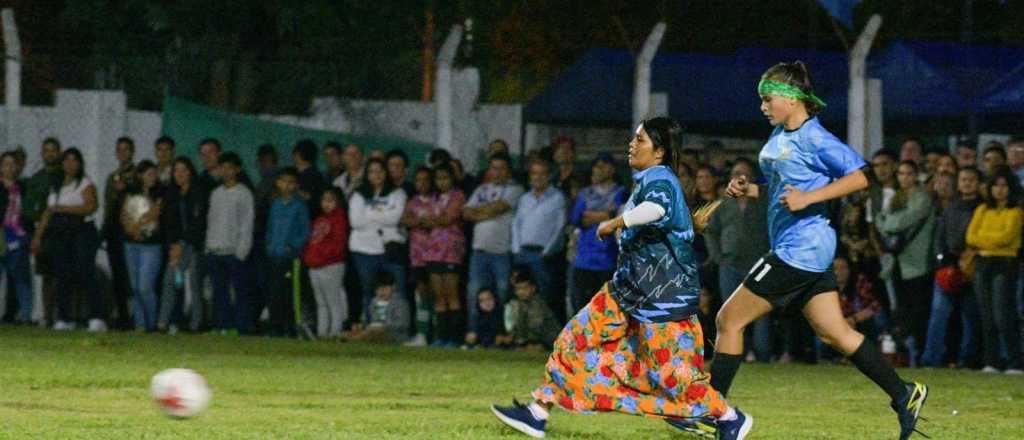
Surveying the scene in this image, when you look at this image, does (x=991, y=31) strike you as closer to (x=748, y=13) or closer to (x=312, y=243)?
(x=748, y=13)

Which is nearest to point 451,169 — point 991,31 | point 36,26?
point 991,31

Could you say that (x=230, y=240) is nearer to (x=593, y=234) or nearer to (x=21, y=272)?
(x=21, y=272)

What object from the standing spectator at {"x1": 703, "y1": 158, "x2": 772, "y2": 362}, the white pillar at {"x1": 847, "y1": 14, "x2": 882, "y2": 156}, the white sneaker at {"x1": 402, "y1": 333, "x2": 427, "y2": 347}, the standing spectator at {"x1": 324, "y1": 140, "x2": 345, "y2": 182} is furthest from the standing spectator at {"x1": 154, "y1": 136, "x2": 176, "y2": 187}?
the white pillar at {"x1": 847, "y1": 14, "x2": 882, "y2": 156}

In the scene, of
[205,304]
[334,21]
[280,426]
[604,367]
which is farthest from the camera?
[334,21]

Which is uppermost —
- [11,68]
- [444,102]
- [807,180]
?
[11,68]

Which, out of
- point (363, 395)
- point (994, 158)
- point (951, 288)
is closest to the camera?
point (363, 395)

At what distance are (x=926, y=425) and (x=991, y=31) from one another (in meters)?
26.5

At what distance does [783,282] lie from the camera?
31.9 feet

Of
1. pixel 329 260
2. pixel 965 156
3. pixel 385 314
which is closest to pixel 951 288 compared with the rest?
pixel 965 156

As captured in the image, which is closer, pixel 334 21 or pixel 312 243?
pixel 312 243

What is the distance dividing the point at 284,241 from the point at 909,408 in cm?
1115

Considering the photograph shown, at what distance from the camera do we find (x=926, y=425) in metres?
11.1

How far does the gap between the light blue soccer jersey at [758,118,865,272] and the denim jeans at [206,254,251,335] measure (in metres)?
11.4

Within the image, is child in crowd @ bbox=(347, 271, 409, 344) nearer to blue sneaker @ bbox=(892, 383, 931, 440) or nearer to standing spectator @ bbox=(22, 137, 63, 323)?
standing spectator @ bbox=(22, 137, 63, 323)
